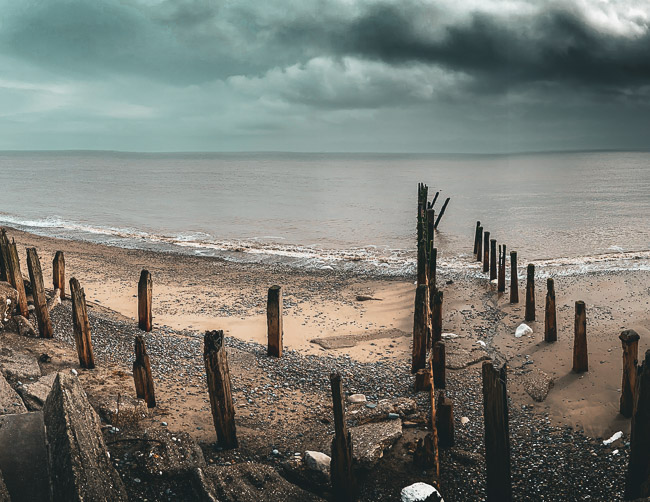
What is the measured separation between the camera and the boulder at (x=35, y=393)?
7.29 meters

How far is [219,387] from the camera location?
24.3 feet

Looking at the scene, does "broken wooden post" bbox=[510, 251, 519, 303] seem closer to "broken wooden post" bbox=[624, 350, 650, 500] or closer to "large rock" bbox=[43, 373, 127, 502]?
"broken wooden post" bbox=[624, 350, 650, 500]

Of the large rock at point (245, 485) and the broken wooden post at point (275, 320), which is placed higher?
the broken wooden post at point (275, 320)

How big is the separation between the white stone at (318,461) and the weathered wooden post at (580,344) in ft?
20.2

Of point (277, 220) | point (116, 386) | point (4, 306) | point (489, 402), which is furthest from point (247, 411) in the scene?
point (277, 220)

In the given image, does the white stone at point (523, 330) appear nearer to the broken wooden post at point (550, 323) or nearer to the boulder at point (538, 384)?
the broken wooden post at point (550, 323)

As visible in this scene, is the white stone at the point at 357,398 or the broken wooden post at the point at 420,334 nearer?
the white stone at the point at 357,398

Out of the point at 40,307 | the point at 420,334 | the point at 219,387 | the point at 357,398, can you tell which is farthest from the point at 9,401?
the point at 420,334

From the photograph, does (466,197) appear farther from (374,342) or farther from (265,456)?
(265,456)

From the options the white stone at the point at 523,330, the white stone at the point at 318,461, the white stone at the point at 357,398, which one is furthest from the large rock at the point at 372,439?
the white stone at the point at 523,330

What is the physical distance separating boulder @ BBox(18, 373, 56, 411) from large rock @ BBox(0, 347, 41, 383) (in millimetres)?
397

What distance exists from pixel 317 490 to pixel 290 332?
789 cm

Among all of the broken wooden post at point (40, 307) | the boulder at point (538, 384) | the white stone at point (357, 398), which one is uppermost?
the broken wooden post at point (40, 307)

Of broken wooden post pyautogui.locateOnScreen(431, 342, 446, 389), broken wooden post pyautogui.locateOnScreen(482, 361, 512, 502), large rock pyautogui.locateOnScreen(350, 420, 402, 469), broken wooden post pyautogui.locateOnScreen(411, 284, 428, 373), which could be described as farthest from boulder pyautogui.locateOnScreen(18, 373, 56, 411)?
broken wooden post pyautogui.locateOnScreen(411, 284, 428, 373)
